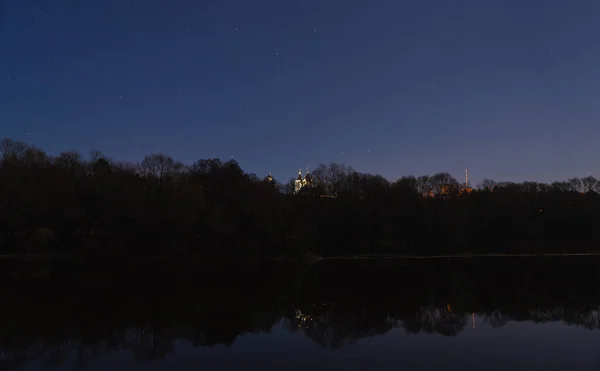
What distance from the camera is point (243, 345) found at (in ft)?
51.1

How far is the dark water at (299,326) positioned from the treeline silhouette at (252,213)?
25.7 m

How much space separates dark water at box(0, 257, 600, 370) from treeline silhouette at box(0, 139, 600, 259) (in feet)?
84.4

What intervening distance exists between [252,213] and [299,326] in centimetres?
4436

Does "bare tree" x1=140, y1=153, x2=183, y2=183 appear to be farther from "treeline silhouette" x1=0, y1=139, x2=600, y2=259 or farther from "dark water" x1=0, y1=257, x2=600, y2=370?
"dark water" x1=0, y1=257, x2=600, y2=370

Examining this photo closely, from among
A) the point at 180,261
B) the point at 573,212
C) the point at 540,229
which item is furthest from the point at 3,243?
the point at 573,212

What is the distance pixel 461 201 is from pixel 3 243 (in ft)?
212

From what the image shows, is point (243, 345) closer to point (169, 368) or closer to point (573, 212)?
point (169, 368)

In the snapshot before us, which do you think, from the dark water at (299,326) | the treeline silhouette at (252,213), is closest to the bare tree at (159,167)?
the treeline silhouette at (252,213)

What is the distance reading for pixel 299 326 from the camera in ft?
60.5

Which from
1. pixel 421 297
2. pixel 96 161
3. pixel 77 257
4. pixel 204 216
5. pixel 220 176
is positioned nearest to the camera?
pixel 421 297

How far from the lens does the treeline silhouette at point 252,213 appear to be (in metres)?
54.4

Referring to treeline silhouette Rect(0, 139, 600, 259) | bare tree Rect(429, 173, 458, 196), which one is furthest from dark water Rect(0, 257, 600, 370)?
bare tree Rect(429, 173, 458, 196)

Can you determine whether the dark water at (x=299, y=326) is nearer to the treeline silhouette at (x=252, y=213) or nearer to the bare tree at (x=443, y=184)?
the treeline silhouette at (x=252, y=213)

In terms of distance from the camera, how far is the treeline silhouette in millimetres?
54406
